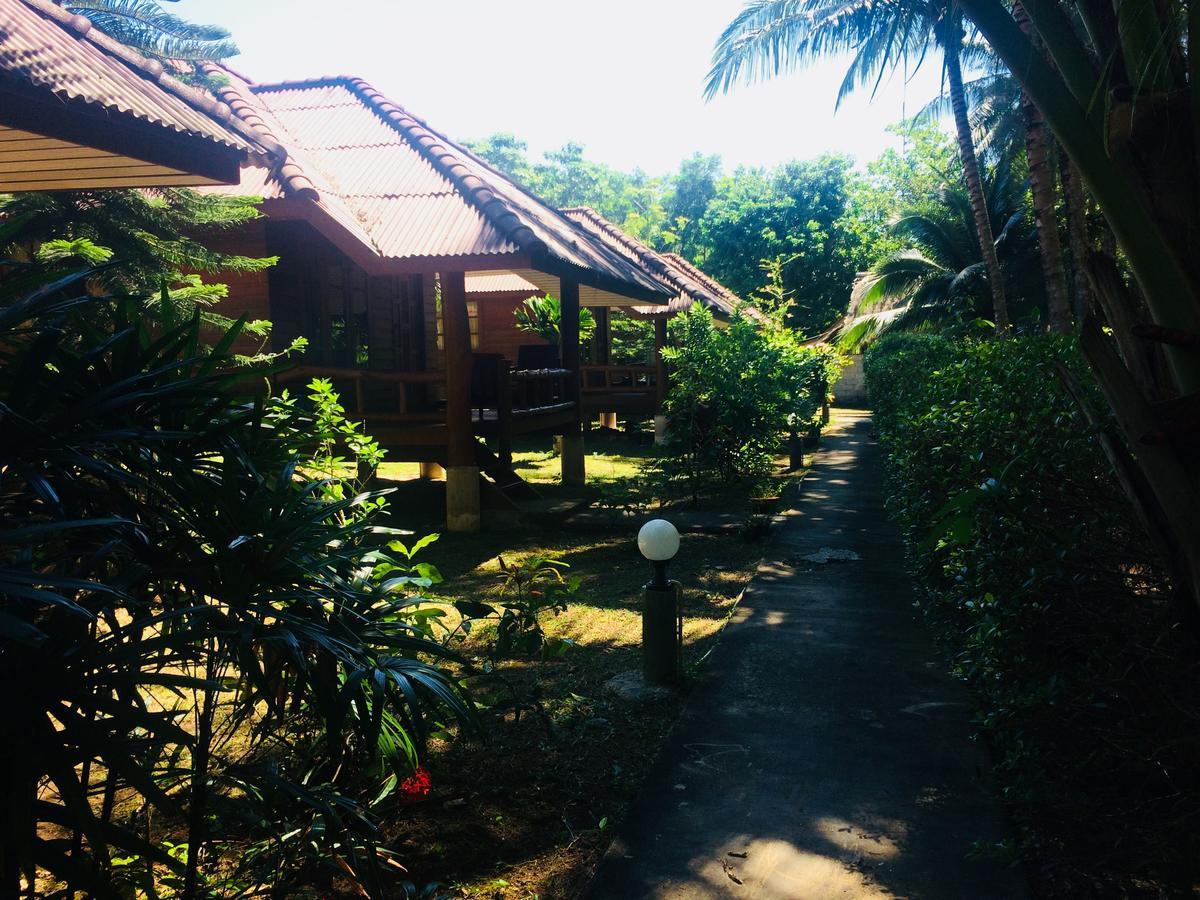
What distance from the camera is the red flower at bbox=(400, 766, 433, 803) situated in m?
3.50

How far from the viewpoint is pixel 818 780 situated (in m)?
3.69

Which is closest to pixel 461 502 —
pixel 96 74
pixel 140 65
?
pixel 140 65

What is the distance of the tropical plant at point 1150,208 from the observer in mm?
2246

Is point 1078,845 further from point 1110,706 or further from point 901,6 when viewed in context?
point 901,6

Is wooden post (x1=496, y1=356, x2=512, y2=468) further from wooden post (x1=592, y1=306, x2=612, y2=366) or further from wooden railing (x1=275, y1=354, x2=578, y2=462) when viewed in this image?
wooden post (x1=592, y1=306, x2=612, y2=366)

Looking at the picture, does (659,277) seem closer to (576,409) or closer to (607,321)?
(607,321)

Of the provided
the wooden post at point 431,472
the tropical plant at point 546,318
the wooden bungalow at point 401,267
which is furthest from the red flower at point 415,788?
the tropical plant at point 546,318

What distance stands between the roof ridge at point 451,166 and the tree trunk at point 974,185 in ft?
26.2

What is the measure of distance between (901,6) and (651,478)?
9476 millimetres

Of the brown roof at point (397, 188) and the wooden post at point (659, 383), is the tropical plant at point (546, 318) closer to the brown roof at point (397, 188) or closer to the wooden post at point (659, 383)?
the wooden post at point (659, 383)

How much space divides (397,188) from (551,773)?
8649 millimetres

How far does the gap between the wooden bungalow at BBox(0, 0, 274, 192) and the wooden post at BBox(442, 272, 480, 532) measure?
3626 millimetres

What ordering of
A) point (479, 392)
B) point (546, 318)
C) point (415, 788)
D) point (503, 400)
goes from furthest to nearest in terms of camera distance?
1. point (546, 318)
2. point (479, 392)
3. point (503, 400)
4. point (415, 788)

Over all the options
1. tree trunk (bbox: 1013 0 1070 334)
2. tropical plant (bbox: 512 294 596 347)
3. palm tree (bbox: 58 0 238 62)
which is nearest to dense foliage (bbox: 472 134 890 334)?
tropical plant (bbox: 512 294 596 347)
